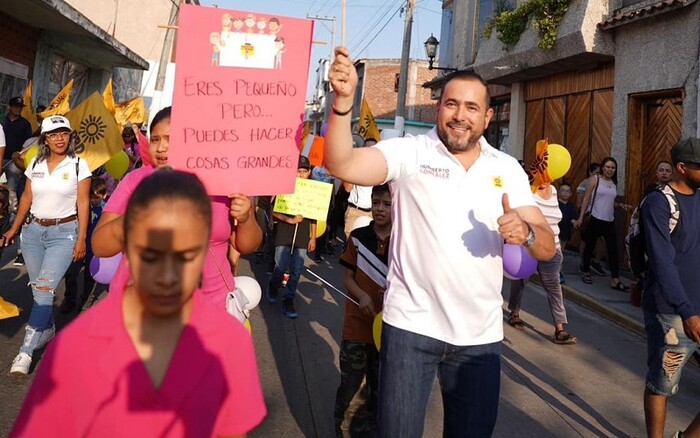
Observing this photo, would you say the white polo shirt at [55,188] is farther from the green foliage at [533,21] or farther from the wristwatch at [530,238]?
the green foliage at [533,21]

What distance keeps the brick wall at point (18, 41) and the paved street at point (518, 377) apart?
7.16m

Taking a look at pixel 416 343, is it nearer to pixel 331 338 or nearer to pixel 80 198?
pixel 80 198

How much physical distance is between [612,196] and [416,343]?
8709mm

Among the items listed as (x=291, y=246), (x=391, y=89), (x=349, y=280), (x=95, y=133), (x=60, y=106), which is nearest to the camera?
(x=349, y=280)

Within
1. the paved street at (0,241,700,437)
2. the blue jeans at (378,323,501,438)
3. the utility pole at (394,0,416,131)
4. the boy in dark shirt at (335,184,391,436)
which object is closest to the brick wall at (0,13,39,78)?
the paved street at (0,241,700,437)

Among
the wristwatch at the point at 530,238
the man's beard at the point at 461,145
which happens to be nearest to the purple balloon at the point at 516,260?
the wristwatch at the point at 530,238

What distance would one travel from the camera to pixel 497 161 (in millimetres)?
2809

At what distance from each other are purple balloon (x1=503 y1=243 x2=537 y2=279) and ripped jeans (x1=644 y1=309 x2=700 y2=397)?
1.51m

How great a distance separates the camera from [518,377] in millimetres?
5895

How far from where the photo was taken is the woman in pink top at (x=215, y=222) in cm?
281

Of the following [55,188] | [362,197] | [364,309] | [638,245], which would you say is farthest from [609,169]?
[55,188]

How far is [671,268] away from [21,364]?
4.40 m

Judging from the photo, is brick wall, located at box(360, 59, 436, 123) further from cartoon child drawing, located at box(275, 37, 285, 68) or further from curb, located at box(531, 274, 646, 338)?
cartoon child drawing, located at box(275, 37, 285, 68)

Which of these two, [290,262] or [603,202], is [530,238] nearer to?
[290,262]
